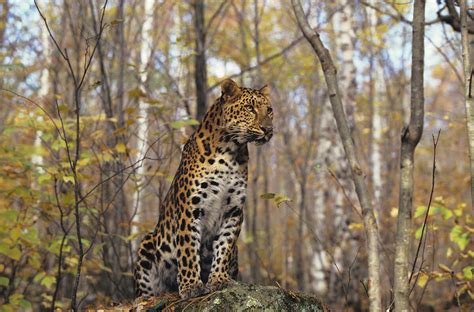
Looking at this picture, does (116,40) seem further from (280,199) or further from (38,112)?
(280,199)

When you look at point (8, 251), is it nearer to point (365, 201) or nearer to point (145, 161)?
point (365, 201)

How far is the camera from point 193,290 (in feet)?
13.7

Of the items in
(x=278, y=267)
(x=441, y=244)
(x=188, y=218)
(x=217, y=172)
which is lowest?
(x=278, y=267)

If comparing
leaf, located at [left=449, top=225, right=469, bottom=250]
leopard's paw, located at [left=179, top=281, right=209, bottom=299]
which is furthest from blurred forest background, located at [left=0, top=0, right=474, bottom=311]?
leopard's paw, located at [left=179, top=281, right=209, bottom=299]

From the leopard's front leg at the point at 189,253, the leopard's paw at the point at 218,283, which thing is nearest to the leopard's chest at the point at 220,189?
the leopard's front leg at the point at 189,253

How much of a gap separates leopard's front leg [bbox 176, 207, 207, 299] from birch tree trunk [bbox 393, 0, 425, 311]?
1.49 m

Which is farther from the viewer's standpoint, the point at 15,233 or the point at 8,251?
the point at 15,233

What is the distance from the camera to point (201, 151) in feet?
14.5

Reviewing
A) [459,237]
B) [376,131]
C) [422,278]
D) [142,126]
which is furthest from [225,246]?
[376,131]

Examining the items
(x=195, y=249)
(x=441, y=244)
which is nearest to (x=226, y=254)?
(x=195, y=249)

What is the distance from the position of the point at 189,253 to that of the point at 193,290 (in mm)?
293

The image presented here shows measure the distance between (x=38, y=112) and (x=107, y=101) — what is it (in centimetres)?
107

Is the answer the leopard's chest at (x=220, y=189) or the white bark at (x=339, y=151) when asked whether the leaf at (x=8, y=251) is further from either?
the white bark at (x=339, y=151)

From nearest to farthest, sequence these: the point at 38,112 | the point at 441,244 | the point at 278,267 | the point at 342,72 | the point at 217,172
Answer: the point at 217,172 < the point at 38,112 < the point at 342,72 < the point at 441,244 < the point at 278,267
